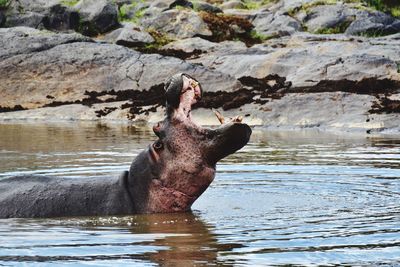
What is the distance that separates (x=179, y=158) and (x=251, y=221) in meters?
0.90

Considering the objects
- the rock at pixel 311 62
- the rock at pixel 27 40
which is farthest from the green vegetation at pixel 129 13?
the rock at pixel 311 62

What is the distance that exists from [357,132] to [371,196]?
34.1 feet

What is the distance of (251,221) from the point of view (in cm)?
955

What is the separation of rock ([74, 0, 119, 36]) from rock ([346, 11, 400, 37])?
876 centimetres

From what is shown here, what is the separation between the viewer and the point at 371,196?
444 inches

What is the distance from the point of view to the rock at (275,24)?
3934 centimetres

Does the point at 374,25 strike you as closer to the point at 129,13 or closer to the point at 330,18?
the point at 330,18

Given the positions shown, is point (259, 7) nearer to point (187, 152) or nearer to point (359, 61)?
point (359, 61)

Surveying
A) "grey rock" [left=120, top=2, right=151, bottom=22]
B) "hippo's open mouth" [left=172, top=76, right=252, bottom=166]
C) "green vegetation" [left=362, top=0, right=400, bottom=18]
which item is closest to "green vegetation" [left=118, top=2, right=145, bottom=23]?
"grey rock" [left=120, top=2, right=151, bottom=22]

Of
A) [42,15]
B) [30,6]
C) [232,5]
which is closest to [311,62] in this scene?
[42,15]

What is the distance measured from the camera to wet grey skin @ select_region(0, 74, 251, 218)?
9.77 meters

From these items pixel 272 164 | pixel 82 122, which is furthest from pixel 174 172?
pixel 82 122

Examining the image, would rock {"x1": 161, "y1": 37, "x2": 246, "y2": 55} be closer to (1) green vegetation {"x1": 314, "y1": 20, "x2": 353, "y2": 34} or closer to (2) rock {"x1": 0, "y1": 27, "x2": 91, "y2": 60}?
(2) rock {"x1": 0, "y1": 27, "x2": 91, "y2": 60}

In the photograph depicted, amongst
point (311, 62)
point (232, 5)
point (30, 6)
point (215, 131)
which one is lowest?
point (232, 5)
